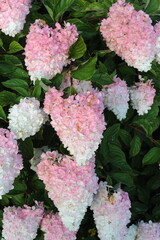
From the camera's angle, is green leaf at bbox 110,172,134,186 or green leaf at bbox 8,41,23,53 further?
green leaf at bbox 110,172,134,186

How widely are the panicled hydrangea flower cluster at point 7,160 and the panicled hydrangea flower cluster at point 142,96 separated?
2.23 ft

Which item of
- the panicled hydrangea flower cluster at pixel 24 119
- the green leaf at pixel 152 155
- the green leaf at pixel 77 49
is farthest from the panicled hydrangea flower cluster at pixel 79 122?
the green leaf at pixel 152 155

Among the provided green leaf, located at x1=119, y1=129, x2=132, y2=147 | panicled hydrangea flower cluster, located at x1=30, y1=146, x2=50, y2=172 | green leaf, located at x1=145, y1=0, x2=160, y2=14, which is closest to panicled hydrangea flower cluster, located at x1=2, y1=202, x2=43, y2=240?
panicled hydrangea flower cluster, located at x1=30, y1=146, x2=50, y2=172

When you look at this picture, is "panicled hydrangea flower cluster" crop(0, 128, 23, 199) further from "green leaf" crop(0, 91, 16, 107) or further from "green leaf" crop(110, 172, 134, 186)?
"green leaf" crop(110, 172, 134, 186)

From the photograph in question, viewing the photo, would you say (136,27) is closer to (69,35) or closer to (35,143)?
(69,35)

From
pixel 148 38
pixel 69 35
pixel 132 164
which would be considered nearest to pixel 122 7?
pixel 148 38

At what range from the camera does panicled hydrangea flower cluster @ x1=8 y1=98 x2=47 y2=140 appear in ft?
4.37

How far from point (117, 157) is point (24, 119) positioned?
57 centimetres

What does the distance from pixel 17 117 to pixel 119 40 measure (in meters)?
0.58

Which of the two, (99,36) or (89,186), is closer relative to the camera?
(89,186)

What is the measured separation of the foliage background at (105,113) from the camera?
4.87 ft

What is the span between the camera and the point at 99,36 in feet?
5.77

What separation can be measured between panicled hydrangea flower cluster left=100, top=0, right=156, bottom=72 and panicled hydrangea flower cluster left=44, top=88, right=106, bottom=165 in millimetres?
378

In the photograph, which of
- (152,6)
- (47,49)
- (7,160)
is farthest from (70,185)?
(152,6)
